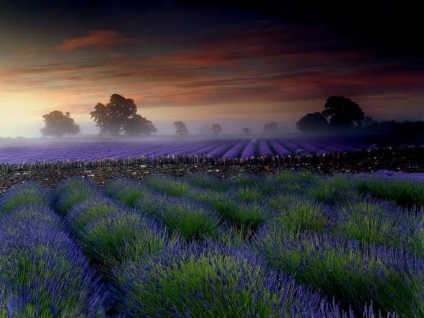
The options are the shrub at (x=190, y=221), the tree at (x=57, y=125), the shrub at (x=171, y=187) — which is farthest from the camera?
the tree at (x=57, y=125)

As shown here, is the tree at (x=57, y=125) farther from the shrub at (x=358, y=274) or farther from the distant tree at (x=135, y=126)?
the shrub at (x=358, y=274)

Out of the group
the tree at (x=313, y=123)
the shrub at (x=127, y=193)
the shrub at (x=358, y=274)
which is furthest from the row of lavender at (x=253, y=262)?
the tree at (x=313, y=123)

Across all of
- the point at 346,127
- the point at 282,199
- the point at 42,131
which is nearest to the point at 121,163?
the point at 282,199

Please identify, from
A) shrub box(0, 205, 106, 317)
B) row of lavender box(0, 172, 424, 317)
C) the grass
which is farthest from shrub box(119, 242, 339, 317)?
the grass

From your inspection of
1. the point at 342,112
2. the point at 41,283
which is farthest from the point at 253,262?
the point at 342,112

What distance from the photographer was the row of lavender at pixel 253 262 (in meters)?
2.26

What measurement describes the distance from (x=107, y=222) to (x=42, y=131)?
4735cm

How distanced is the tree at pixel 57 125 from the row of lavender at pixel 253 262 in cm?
4542

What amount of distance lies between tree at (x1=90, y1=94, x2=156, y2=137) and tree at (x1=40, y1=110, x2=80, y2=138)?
14.3 meters

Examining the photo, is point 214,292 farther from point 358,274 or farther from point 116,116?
point 116,116

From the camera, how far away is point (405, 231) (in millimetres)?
3924

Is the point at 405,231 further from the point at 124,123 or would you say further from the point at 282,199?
the point at 124,123

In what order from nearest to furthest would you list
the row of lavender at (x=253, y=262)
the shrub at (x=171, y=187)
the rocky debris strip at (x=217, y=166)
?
1. the row of lavender at (x=253, y=262)
2. the shrub at (x=171, y=187)
3. the rocky debris strip at (x=217, y=166)

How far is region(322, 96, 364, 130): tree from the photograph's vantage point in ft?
84.9
